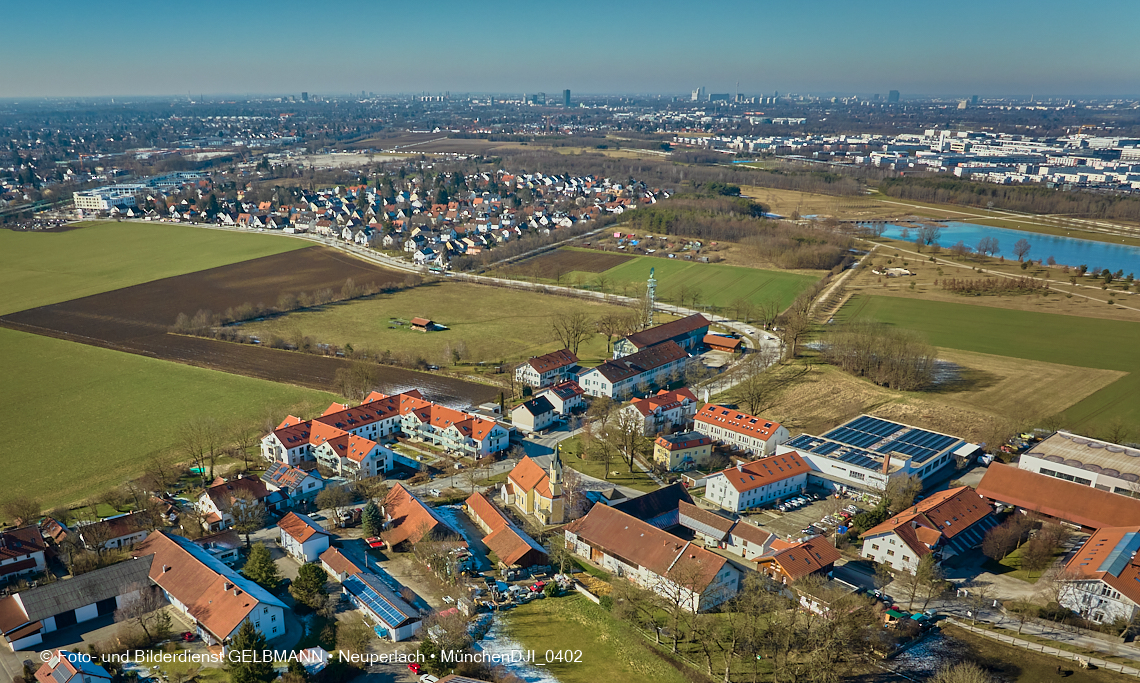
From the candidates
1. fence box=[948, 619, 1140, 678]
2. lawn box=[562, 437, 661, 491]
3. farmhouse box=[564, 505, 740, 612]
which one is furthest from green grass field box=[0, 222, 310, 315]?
fence box=[948, 619, 1140, 678]

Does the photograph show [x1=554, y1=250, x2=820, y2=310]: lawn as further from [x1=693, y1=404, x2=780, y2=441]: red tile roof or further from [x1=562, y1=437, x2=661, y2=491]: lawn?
[x1=562, y1=437, x2=661, y2=491]: lawn

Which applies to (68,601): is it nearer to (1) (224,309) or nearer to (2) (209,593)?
(2) (209,593)

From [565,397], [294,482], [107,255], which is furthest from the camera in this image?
[107,255]

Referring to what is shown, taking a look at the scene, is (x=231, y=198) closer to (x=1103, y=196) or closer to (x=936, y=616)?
(x=936, y=616)

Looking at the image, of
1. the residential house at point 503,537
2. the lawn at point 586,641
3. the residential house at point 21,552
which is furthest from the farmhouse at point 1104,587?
the residential house at point 21,552

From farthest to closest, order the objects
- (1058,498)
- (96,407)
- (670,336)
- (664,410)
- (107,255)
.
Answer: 1. (107,255)
2. (670,336)
3. (96,407)
4. (664,410)
5. (1058,498)

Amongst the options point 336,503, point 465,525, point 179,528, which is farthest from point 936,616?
point 179,528

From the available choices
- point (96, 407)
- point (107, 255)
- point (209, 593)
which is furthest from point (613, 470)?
point (107, 255)
